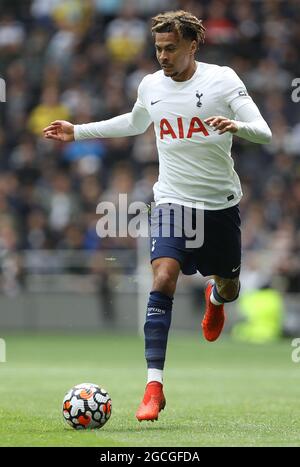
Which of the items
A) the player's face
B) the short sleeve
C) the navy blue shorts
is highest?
the player's face

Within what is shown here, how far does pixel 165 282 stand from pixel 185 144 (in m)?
1.01

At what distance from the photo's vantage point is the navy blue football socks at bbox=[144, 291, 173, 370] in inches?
308

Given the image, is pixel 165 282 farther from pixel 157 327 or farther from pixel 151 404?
pixel 151 404

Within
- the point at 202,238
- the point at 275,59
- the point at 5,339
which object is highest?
the point at 275,59

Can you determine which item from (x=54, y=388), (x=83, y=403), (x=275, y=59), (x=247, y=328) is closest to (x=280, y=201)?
(x=247, y=328)

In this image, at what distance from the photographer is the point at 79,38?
71.6 ft

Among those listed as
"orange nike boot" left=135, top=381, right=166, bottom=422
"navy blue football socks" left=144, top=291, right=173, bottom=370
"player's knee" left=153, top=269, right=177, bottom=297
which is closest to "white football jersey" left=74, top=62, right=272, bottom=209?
"player's knee" left=153, top=269, right=177, bottom=297

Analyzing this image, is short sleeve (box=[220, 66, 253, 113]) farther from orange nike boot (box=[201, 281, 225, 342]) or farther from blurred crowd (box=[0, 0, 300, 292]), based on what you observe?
blurred crowd (box=[0, 0, 300, 292])

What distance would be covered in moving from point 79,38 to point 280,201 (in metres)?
5.51

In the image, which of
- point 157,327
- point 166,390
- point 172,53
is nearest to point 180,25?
point 172,53

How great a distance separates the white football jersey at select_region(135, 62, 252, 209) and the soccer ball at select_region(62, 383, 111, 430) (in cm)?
159

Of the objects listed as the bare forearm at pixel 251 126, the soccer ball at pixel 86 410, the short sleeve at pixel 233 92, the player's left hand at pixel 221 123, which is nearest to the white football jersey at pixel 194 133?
the short sleeve at pixel 233 92

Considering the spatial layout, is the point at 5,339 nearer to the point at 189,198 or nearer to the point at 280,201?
the point at 280,201

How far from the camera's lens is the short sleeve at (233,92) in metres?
7.96
